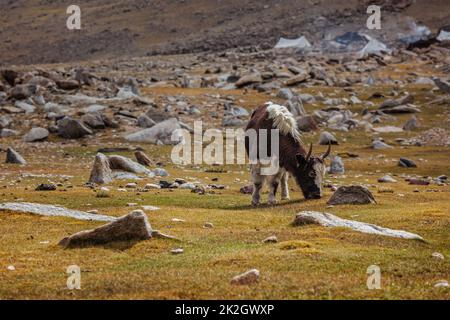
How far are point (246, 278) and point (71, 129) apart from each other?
37.7m

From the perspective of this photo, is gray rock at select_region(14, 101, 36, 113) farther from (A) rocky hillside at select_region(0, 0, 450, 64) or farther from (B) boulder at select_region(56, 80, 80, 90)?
(A) rocky hillside at select_region(0, 0, 450, 64)

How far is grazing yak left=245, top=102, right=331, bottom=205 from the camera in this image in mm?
24594

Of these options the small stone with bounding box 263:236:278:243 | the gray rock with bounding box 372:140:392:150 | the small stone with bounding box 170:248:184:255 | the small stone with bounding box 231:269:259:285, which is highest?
the small stone with bounding box 231:269:259:285

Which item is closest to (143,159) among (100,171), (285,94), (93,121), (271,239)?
(100,171)

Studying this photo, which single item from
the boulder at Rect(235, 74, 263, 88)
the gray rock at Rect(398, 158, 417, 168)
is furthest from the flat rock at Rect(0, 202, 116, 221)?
the boulder at Rect(235, 74, 263, 88)

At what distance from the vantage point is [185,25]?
516 ft

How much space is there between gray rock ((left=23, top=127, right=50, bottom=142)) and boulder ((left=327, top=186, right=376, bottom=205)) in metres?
28.8

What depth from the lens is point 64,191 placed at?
27.8 meters

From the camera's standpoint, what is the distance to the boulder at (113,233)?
16594 millimetres

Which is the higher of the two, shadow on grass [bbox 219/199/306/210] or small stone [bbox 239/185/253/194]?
shadow on grass [bbox 219/199/306/210]

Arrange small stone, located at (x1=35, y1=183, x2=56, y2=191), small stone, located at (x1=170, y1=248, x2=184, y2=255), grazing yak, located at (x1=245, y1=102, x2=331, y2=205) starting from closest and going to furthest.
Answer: small stone, located at (x1=170, y1=248, x2=184, y2=255) → grazing yak, located at (x1=245, y1=102, x2=331, y2=205) → small stone, located at (x1=35, y1=183, x2=56, y2=191)

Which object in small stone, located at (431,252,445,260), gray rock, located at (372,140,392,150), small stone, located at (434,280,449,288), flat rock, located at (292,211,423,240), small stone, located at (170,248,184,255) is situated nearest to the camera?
small stone, located at (434,280,449,288)
